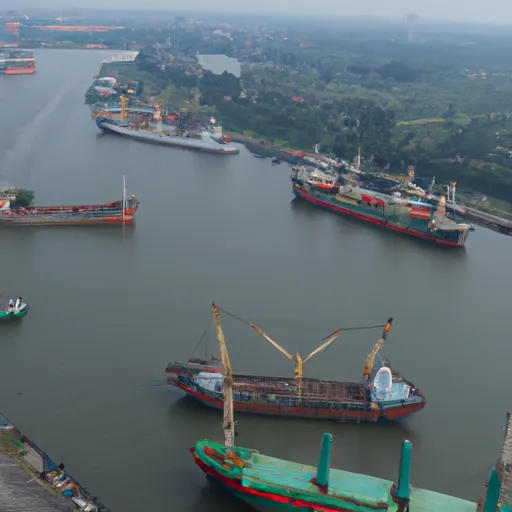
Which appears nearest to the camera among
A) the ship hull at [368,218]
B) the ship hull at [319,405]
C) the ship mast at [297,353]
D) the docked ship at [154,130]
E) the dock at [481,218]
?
the ship hull at [319,405]

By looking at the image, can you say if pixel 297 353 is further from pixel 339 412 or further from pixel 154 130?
pixel 154 130

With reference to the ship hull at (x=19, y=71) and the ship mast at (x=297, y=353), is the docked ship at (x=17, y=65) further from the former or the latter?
the ship mast at (x=297, y=353)

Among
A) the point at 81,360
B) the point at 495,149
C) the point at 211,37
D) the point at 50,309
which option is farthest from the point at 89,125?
the point at 211,37

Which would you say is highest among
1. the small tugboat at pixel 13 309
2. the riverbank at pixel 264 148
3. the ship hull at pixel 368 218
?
the riverbank at pixel 264 148

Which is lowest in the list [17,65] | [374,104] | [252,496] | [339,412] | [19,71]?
→ [252,496]

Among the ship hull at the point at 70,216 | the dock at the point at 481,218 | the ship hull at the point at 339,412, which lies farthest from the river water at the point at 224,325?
the dock at the point at 481,218

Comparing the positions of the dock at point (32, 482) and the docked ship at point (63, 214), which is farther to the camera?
the docked ship at point (63, 214)

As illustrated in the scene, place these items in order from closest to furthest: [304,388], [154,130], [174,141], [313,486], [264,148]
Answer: [313,486], [304,388], [174,141], [264,148], [154,130]

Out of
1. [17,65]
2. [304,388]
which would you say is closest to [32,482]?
[304,388]
